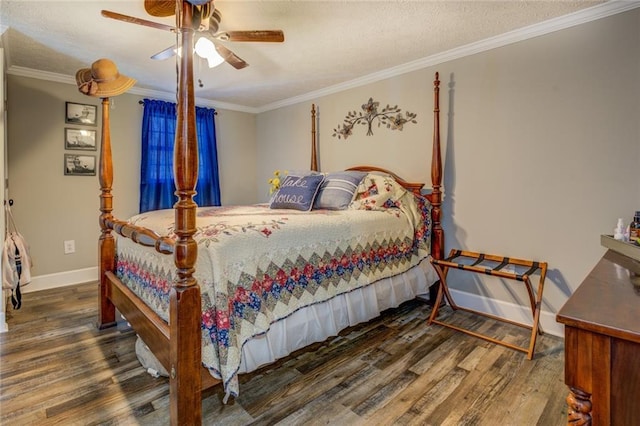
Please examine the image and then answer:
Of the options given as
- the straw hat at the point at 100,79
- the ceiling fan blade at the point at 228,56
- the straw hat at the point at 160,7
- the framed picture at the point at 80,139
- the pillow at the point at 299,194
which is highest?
the straw hat at the point at 160,7

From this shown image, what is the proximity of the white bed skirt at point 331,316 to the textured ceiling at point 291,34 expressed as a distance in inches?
72.1

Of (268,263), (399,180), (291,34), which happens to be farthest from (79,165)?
(399,180)

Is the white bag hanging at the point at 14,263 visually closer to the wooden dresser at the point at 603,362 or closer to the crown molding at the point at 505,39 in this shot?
the crown molding at the point at 505,39

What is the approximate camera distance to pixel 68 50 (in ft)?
9.06

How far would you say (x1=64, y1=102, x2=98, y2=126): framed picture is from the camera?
3463 millimetres

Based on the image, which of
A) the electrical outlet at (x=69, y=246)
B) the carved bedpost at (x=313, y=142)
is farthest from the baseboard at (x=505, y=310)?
the electrical outlet at (x=69, y=246)

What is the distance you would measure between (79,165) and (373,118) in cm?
318

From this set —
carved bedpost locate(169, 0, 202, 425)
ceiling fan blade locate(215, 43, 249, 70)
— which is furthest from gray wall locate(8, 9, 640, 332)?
carved bedpost locate(169, 0, 202, 425)

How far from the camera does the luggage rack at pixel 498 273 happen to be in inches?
84.7

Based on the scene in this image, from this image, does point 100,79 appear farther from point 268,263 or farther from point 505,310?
point 505,310

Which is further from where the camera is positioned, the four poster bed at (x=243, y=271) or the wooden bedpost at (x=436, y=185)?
the wooden bedpost at (x=436, y=185)

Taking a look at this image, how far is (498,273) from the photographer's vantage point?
223 cm

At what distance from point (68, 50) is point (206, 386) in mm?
2958

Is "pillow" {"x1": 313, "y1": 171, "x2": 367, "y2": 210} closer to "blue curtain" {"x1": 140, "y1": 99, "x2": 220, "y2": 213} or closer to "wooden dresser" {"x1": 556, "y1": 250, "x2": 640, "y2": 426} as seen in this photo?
"blue curtain" {"x1": 140, "y1": 99, "x2": 220, "y2": 213}
